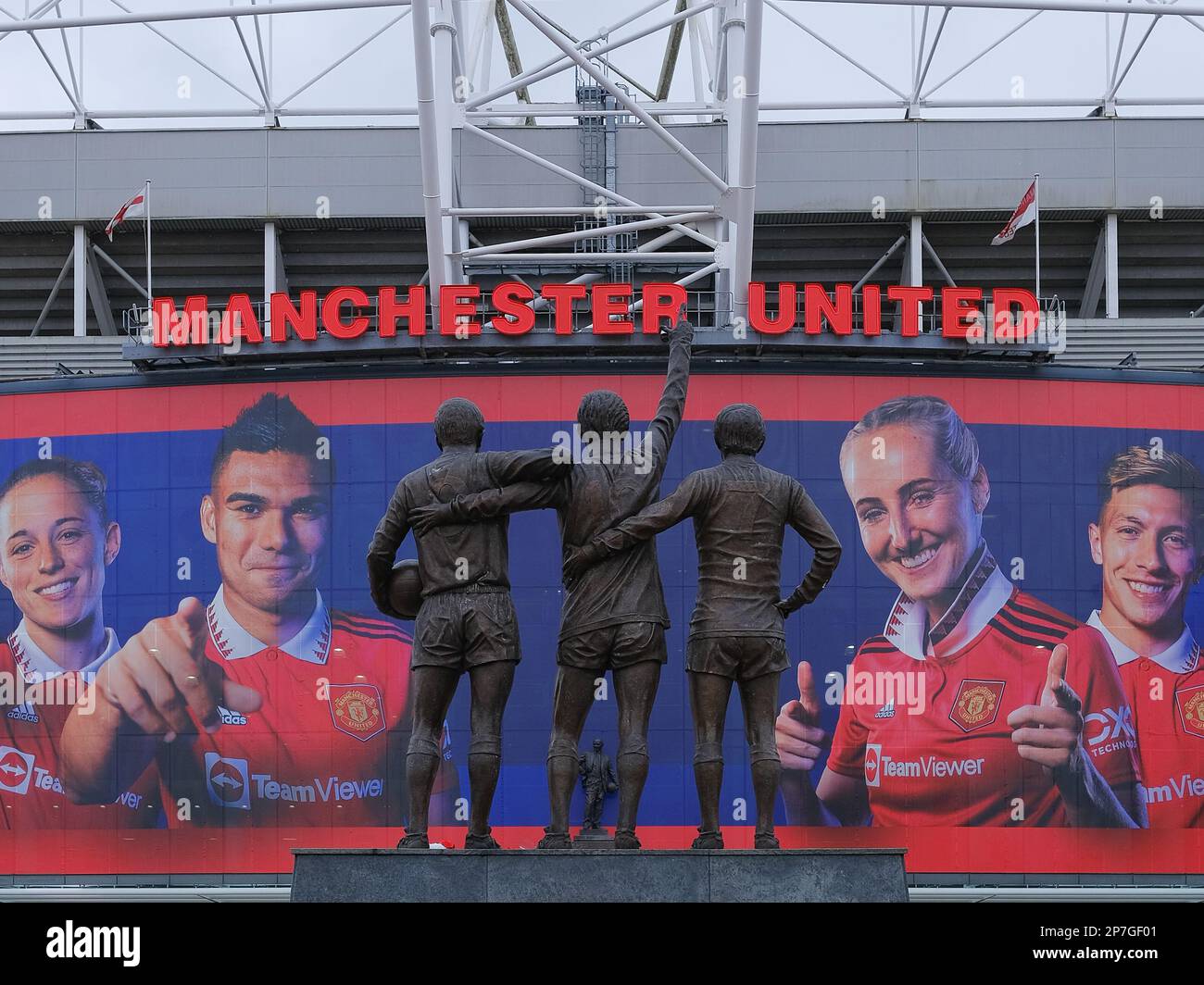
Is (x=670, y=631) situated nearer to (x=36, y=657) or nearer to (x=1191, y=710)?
(x=1191, y=710)

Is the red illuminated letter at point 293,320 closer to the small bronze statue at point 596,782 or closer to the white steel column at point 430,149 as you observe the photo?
the white steel column at point 430,149

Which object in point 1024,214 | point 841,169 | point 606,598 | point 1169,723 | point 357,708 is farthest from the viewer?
point 841,169

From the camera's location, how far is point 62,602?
46.4m

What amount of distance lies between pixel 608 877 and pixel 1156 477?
98.8ft

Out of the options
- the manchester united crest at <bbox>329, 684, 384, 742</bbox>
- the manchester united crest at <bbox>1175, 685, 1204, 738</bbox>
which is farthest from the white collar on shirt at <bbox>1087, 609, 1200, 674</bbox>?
the manchester united crest at <bbox>329, 684, 384, 742</bbox>

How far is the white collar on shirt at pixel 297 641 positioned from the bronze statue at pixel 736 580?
25.1m

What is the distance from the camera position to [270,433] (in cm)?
4631

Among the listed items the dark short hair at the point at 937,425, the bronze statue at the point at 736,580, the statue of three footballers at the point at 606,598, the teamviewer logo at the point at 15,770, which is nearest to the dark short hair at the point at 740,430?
the bronze statue at the point at 736,580

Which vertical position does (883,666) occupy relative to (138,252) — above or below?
below

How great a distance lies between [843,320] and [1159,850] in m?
13.8

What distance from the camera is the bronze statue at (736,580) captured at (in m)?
20.5

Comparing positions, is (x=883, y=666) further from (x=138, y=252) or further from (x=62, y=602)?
(x=138, y=252)

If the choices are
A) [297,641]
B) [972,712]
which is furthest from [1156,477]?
[297,641]
